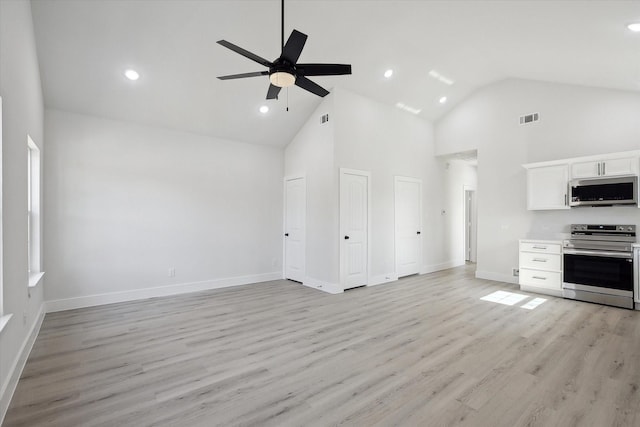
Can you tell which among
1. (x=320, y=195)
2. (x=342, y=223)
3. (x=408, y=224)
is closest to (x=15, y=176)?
(x=320, y=195)

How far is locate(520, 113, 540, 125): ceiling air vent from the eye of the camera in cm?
571

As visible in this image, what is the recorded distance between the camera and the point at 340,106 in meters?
5.47

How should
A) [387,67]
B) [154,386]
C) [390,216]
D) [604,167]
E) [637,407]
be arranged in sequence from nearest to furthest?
1. [637,407]
2. [154,386]
3. [604,167]
4. [387,67]
5. [390,216]

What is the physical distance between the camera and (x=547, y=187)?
5.29m

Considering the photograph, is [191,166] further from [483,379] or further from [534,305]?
→ [534,305]

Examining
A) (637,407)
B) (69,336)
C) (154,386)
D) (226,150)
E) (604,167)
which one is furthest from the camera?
(226,150)

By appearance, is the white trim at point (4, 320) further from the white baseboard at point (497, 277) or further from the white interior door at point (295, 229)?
the white baseboard at point (497, 277)

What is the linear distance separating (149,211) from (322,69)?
3.86m

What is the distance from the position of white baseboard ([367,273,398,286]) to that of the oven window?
111 inches

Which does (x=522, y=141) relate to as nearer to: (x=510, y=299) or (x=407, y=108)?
(x=407, y=108)

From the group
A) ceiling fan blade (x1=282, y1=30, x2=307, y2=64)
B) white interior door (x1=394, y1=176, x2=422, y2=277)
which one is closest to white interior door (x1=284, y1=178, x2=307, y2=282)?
white interior door (x1=394, y1=176, x2=422, y2=277)

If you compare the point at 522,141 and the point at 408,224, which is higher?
the point at 522,141

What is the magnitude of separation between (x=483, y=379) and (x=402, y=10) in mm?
4279

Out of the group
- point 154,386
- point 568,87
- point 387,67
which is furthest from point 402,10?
point 154,386
